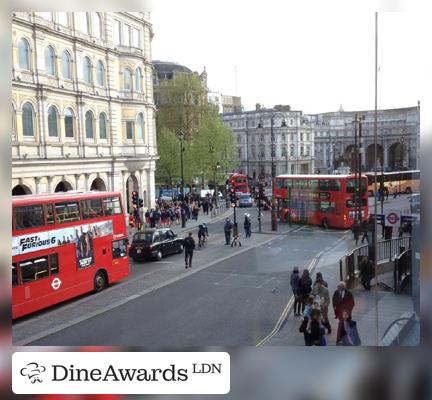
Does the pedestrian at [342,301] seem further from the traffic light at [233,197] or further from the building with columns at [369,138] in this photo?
the traffic light at [233,197]

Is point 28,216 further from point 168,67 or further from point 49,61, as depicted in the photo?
point 168,67

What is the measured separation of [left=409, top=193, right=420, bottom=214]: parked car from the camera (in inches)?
235

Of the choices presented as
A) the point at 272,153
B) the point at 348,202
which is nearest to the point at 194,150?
the point at 272,153

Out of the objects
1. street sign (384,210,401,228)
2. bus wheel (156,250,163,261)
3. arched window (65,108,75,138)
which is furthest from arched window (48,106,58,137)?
street sign (384,210,401,228)

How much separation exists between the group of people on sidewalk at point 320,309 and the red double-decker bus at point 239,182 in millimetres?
1202

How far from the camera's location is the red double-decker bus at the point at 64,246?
21.9ft

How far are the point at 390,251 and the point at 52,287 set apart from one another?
4.22 meters

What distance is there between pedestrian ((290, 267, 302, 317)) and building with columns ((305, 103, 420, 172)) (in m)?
1.30

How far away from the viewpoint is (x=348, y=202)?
6727 millimetres

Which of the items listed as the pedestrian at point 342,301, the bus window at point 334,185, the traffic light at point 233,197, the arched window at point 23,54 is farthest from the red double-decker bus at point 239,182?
the arched window at point 23,54

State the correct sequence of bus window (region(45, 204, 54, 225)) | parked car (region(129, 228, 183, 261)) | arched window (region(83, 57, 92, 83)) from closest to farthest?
arched window (region(83, 57, 92, 83)), bus window (region(45, 204, 54, 225)), parked car (region(129, 228, 183, 261))

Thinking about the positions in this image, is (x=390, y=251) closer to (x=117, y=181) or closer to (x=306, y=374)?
(x=306, y=374)

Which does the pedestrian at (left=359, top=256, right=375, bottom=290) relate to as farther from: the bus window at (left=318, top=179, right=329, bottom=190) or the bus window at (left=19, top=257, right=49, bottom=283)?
Result: the bus window at (left=19, top=257, right=49, bottom=283)

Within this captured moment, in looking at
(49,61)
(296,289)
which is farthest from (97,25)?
(296,289)
